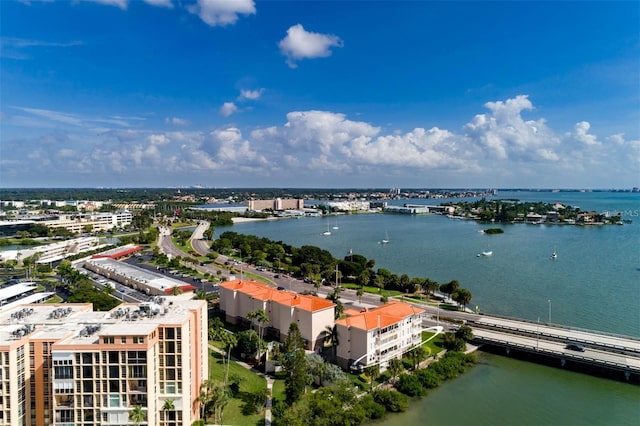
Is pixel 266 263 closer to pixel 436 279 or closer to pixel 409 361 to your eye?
pixel 436 279

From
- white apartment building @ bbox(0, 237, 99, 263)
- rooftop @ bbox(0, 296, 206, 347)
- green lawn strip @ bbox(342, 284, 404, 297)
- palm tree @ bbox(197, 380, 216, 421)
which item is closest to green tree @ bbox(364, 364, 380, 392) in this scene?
palm tree @ bbox(197, 380, 216, 421)

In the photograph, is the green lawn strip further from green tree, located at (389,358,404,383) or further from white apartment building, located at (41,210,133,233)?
white apartment building, located at (41,210,133,233)

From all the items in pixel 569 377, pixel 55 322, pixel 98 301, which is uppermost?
pixel 55 322

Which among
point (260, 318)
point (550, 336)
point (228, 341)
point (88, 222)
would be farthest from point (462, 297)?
point (88, 222)

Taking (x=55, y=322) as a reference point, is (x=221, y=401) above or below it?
below

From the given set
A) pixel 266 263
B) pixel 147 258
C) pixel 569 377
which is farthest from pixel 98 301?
pixel 569 377

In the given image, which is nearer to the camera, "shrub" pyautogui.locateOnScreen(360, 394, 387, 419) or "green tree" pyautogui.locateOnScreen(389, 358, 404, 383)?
"shrub" pyautogui.locateOnScreen(360, 394, 387, 419)

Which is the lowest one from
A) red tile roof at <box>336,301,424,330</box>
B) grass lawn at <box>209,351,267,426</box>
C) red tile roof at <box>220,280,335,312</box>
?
grass lawn at <box>209,351,267,426</box>

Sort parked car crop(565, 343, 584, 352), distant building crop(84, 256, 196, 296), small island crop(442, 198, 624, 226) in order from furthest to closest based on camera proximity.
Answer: small island crop(442, 198, 624, 226)
distant building crop(84, 256, 196, 296)
parked car crop(565, 343, 584, 352)
